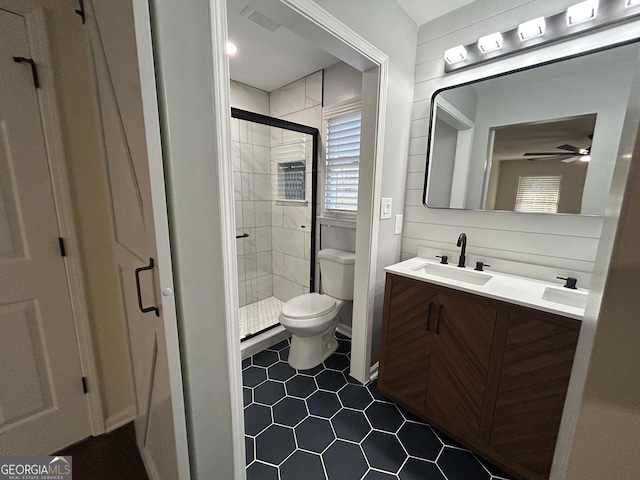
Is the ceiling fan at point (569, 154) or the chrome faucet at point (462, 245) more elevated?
the ceiling fan at point (569, 154)

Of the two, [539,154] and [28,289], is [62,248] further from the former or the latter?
[539,154]

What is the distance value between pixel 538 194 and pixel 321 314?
1.52 metres

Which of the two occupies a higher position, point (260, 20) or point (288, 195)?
point (260, 20)

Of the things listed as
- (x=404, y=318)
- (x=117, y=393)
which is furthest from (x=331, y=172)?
(x=117, y=393)

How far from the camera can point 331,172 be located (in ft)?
7.95

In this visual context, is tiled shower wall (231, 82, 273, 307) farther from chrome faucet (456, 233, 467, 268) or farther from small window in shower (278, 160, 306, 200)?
chrome faucet (456, 233, 467, 268)

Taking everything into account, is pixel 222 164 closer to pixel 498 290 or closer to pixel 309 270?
pixel 498 290

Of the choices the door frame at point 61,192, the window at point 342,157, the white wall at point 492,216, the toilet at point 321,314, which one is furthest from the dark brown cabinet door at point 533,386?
the door frame at point 61,192

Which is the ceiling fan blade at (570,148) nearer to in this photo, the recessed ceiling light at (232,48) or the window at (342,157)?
the window at (342,157)

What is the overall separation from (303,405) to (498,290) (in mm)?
1324

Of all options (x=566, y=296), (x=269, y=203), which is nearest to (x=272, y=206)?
(x=269, y=203)

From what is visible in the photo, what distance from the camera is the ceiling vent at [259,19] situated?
5.10 ft

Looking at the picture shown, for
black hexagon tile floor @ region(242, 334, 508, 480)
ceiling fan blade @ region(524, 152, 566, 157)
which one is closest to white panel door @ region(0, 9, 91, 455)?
black hexagon tile floor @ region(242, 334, 508, 480)

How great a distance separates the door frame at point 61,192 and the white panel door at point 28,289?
21mm
